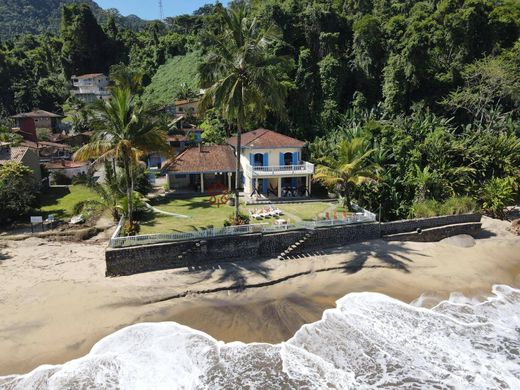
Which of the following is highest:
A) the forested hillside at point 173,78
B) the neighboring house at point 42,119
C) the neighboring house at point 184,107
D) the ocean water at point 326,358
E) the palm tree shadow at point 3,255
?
the forested hillside at point 173,78

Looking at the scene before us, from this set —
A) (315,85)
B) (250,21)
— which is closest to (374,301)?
(250,21)

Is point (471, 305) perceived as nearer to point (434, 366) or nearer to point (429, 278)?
point (429, 278)

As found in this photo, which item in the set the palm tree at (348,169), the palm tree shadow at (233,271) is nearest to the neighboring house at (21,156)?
the palm tree shadow at (233,271)

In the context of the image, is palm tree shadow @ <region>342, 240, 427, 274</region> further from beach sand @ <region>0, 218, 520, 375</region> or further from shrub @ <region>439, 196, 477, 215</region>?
shrub @ <region>439, 196, 477, 215</region>

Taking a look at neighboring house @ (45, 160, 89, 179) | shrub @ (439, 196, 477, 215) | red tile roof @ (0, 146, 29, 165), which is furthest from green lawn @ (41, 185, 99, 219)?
shrub @ (439, 196, 477, 215)

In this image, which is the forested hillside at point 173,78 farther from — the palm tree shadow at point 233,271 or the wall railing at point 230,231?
the palm tree shadow at point 233,271
